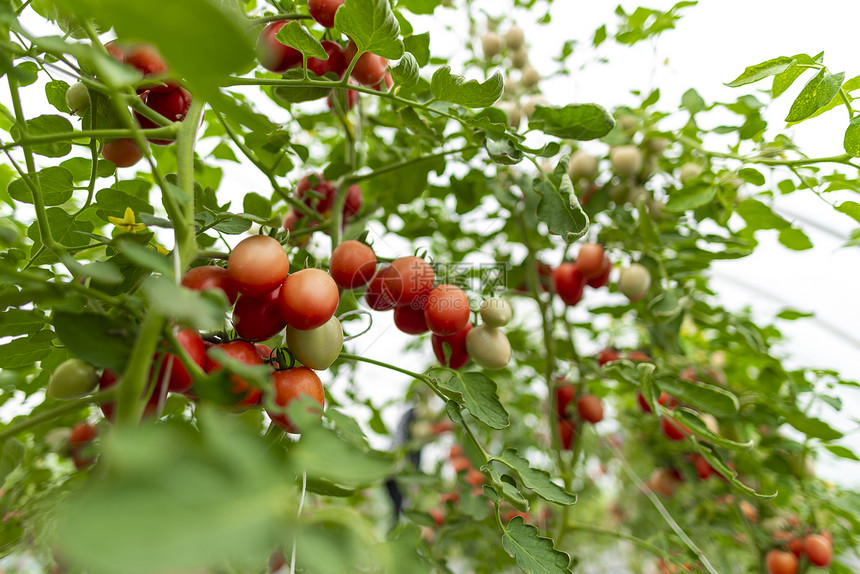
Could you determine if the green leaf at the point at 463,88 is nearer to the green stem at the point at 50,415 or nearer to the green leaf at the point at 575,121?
the green leaf at the point at 575,121

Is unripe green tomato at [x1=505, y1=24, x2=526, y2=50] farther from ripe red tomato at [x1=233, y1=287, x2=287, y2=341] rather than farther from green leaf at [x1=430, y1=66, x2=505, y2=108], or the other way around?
ripe red tomato at [x1=233, y1=287, x2=287, y2=341]

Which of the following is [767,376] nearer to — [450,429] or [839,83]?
[839,83]

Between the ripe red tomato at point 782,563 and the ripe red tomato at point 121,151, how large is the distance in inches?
42.5

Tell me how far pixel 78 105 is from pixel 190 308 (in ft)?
1.12

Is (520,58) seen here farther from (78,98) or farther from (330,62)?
(78,98)

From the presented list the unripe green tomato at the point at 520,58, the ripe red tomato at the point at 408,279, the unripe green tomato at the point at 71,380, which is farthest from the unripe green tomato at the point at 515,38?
the unripe green tomato at the point at 71,380

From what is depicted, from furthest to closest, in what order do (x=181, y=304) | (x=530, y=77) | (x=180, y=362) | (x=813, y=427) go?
1. (x=530, y=77)
2. (x=813, y=427)
3. (x=180, y=362)
4. (x=181, y=304)

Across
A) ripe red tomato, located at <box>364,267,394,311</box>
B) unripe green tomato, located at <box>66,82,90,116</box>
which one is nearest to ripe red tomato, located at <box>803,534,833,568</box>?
ripe red tomato, located at <box>364,267,394,311</box>

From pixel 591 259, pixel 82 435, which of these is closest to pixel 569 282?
pixel 591 259

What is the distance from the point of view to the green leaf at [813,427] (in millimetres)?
681

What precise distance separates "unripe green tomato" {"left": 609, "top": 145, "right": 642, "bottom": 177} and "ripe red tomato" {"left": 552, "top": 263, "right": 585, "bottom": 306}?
16 cm

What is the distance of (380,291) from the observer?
481mm

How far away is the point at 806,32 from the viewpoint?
1.05 metres

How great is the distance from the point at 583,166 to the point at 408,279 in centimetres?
45
